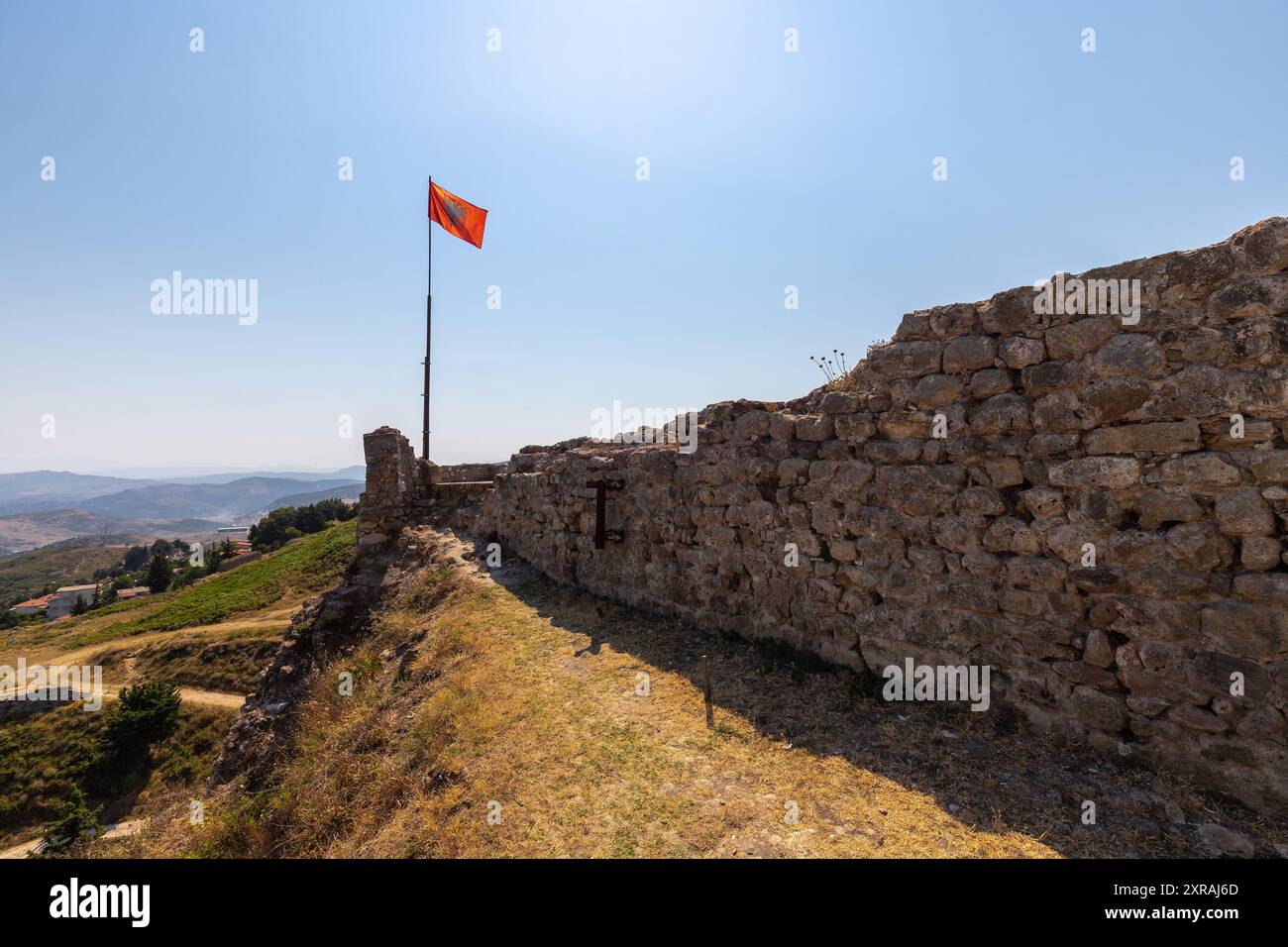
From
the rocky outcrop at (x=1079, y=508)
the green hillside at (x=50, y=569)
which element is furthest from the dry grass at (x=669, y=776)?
the green hillside at (x=50, y=569)

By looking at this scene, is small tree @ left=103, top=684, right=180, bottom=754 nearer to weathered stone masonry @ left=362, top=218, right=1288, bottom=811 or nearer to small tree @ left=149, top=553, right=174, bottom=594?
weathered stone masonry @ left=362, top=218, right=1288, bottom=811

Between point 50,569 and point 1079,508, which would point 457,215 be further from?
point 50,569

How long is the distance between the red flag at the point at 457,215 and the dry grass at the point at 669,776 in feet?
62.6

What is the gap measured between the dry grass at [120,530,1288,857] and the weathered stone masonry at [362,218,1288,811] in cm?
54

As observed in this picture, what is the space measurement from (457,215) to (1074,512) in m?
23.4

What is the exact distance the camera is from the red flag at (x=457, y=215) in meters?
22.1

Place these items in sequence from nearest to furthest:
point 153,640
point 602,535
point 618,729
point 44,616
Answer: point 618,729, point 602,535, point 153,640, point 44,616

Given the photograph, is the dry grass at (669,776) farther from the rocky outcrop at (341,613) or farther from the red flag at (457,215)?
the red flag at (457,215)

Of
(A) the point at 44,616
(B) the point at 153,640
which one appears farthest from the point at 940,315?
(A) the point at 44,616

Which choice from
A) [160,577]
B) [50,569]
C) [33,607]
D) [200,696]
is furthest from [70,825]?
[50,569]

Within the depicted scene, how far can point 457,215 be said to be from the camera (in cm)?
2247

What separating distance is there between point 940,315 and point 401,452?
14.2m

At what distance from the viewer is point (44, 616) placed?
2488 inches
